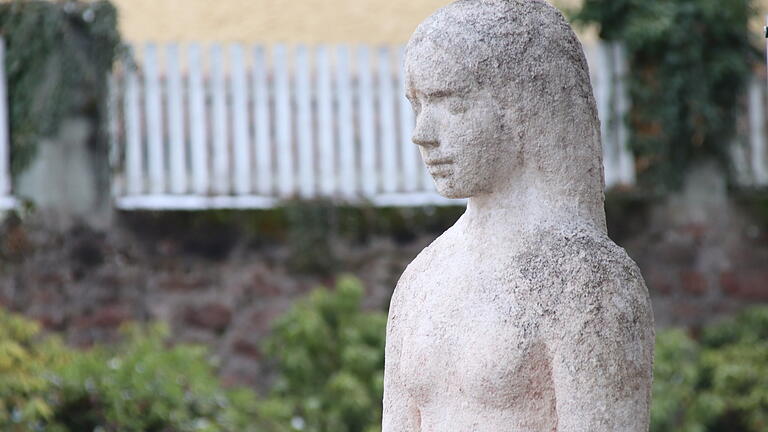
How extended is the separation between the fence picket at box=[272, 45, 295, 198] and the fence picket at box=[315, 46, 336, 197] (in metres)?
0.18

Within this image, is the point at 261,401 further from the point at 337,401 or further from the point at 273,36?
the point at 273,36

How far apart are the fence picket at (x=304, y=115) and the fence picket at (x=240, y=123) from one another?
313mm

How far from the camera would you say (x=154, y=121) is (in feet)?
25.5

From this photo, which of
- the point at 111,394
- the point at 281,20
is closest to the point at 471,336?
the point at 111,394

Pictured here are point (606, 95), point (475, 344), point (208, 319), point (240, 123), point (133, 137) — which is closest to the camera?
point (475, 344)

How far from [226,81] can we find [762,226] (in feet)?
11.1

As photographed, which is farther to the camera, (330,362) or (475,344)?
(330,362)

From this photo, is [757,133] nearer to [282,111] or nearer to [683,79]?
[683,79]

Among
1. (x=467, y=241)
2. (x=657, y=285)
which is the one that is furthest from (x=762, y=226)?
(x=467, y=241)

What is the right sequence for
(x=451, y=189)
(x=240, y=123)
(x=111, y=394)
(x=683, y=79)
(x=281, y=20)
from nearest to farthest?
(x=451, y=189) < (x=111, y=394) < (x=240, y=123) < (x=683, y=79) < (x=281, y=20)

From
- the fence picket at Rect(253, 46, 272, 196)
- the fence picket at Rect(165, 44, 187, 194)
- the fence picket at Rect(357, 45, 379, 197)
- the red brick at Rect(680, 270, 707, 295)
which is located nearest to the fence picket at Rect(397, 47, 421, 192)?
the fence picket at Rect(357, 45, 379, 197)

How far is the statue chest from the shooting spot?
2.44 m

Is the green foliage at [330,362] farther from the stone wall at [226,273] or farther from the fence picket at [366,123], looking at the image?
the fence picket at [366,123]

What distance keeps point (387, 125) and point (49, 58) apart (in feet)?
6.66
